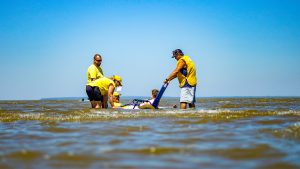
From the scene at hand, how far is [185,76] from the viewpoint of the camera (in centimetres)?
1171

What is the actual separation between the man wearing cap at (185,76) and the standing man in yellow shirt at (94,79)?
2.86 metres

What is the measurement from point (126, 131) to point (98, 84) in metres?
7.43

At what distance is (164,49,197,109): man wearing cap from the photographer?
1154 centimetres

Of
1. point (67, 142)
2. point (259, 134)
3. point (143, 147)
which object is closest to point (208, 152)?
point (143, 147)

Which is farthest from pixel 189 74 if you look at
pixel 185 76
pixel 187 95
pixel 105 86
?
pixel 105 86

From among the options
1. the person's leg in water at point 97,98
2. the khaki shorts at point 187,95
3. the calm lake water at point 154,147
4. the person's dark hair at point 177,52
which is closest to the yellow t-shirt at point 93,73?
the person's leg in water at point 97,98

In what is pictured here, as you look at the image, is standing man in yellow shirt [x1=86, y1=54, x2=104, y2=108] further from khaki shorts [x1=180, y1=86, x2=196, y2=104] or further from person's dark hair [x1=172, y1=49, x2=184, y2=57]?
khaki shorts [x1=180, y1=86, x2=196, y2=104]

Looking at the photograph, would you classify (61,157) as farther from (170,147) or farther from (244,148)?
(244,148)

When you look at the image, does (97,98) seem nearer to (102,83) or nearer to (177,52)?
(102,83)

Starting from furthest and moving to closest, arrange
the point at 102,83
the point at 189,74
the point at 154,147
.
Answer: the point at 102,83
the point at 189,74
the point at 154,147

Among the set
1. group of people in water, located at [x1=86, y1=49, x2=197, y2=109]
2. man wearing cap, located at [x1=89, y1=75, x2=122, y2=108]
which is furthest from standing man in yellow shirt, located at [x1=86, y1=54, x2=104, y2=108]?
man wearing cap, located at [x1=89, y1=75, x2=122, y2=108]

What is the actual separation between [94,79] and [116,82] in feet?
3.77

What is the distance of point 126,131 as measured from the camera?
210 inches

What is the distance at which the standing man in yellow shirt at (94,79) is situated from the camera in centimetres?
1261
